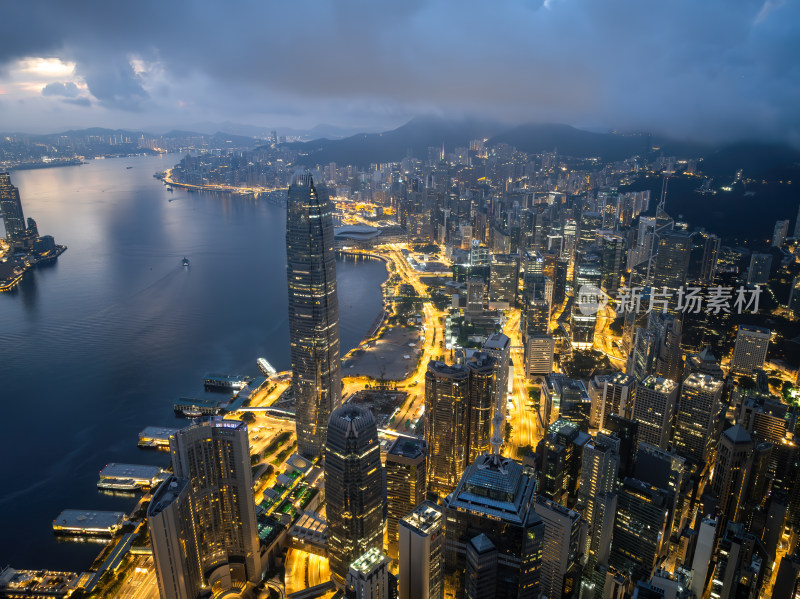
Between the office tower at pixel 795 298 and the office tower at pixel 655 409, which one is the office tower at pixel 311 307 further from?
the office tower at pixel 795 298

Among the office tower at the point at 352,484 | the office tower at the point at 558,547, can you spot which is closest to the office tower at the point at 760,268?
the office tower at the point at 558,547

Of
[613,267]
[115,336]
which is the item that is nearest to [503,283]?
[613,267]

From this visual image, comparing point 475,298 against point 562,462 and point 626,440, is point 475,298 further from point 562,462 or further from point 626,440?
point 562,462

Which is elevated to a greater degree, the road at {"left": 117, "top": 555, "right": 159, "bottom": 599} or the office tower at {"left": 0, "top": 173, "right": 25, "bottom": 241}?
the office tower at {"left": 0, "top": 173, "right": 25, "bottom": 241}

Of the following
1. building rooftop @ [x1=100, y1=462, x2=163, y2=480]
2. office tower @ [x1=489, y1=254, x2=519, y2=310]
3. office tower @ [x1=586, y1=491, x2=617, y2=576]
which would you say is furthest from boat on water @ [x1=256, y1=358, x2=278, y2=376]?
A: office tower @ [x1=489, y1=254, x2=519, y2=310]

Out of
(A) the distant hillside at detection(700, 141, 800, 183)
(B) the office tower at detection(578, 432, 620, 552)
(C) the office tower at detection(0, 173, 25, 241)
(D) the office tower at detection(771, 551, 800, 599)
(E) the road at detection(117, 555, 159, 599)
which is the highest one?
(A) the distant hillside at detection(700, 141, 800, 183)

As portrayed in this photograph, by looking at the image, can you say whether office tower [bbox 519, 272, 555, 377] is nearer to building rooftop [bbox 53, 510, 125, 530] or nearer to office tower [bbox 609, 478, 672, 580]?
office tower [bbox 609, 478, 672, 580]

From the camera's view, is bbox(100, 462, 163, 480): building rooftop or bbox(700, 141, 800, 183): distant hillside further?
bbox(700, 141, 800, 183): distant hillside
